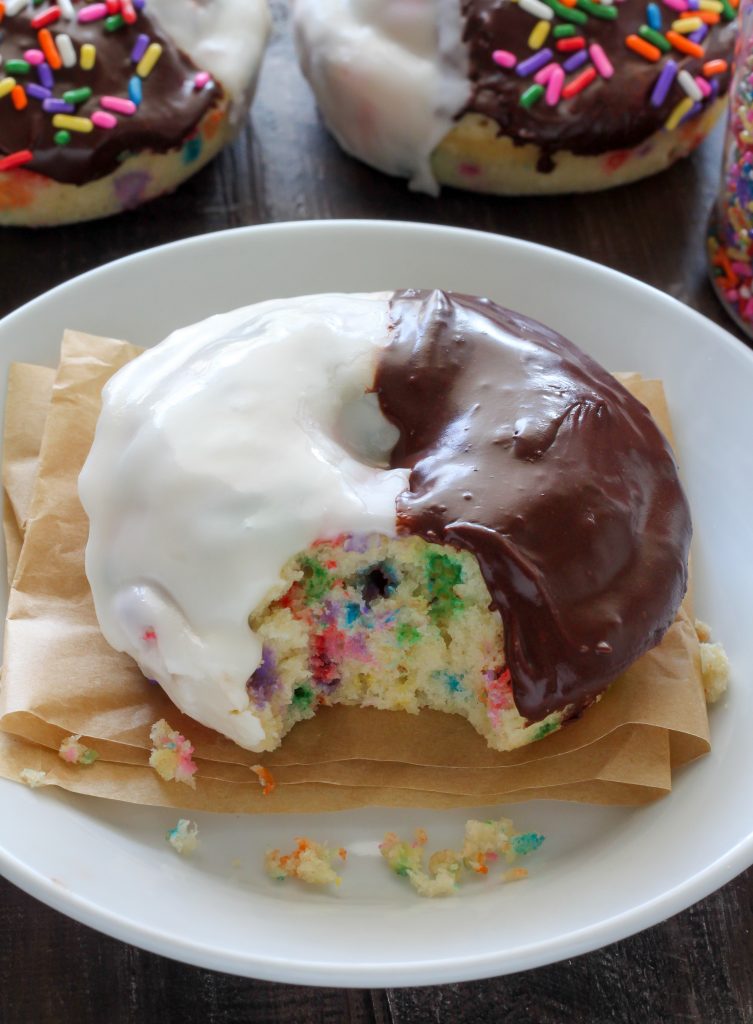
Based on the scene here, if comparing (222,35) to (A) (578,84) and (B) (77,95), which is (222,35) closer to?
(B) (77,95)

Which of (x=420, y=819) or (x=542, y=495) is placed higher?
(x=542, y=495)

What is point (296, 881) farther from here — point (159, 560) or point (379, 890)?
point (159, 560)

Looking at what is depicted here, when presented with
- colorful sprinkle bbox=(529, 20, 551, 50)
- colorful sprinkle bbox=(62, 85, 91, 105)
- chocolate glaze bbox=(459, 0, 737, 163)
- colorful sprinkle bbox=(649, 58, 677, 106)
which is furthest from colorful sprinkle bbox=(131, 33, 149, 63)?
colorful sprinkle bbox=(649, 58, 677, 106)

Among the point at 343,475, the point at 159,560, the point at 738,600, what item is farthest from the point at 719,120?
the point at 159,560

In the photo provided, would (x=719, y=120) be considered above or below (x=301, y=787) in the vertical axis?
above

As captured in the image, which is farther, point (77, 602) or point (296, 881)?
point (77, 602)

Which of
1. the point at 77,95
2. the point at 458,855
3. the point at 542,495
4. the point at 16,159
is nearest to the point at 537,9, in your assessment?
the point at 77,95
